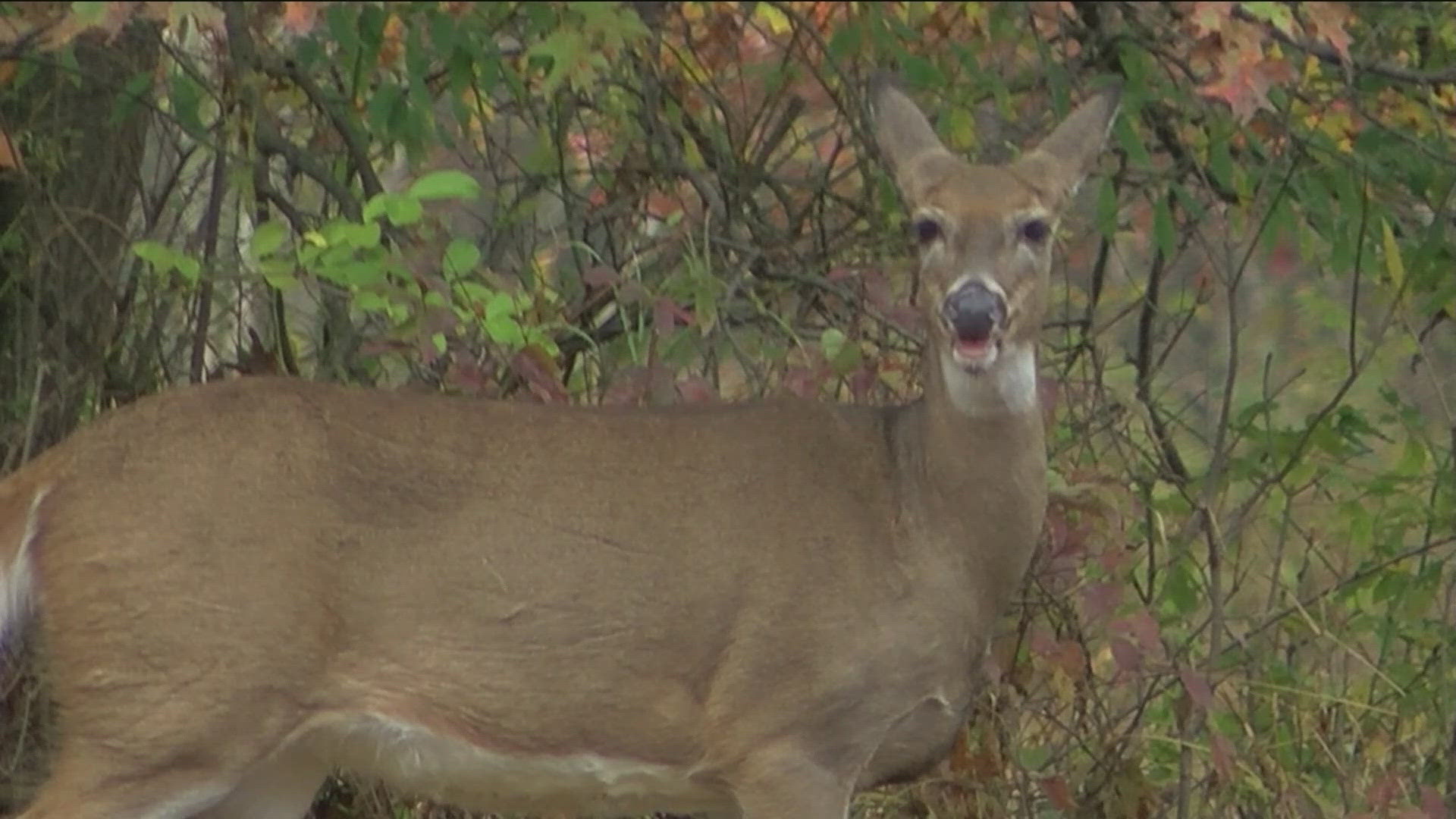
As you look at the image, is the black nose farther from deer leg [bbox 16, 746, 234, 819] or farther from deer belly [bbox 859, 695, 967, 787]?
deer leg [bbox 16, 746, 234, 819]

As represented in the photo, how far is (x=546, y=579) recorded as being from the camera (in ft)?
18.7

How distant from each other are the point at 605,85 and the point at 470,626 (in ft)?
6.36

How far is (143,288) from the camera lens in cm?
727

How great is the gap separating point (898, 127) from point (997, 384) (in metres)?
0.66

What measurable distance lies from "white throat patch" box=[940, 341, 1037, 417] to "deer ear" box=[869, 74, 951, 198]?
50 cm

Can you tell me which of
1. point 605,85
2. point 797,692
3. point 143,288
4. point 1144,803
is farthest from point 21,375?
point 1144,803

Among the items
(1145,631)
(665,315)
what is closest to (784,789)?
(1145,631)

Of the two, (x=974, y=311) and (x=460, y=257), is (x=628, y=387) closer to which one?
(x=460, y=257)

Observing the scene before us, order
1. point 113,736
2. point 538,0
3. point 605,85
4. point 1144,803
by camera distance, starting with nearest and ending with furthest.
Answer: point 538,0 → point 113,736 → point 1144,803 → point 605,85

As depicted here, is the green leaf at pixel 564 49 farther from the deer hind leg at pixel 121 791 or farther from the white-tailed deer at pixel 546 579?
the deer hind leg at pixel 121 791

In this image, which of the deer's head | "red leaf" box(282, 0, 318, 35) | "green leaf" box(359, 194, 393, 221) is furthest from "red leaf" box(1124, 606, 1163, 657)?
"red leaf" box(282, 0, 318, 35)

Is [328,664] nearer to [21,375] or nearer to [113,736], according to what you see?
[113,736]

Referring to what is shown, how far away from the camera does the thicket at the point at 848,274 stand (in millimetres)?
6352

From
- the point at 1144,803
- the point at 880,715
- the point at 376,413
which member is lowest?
the point at 1144,803
